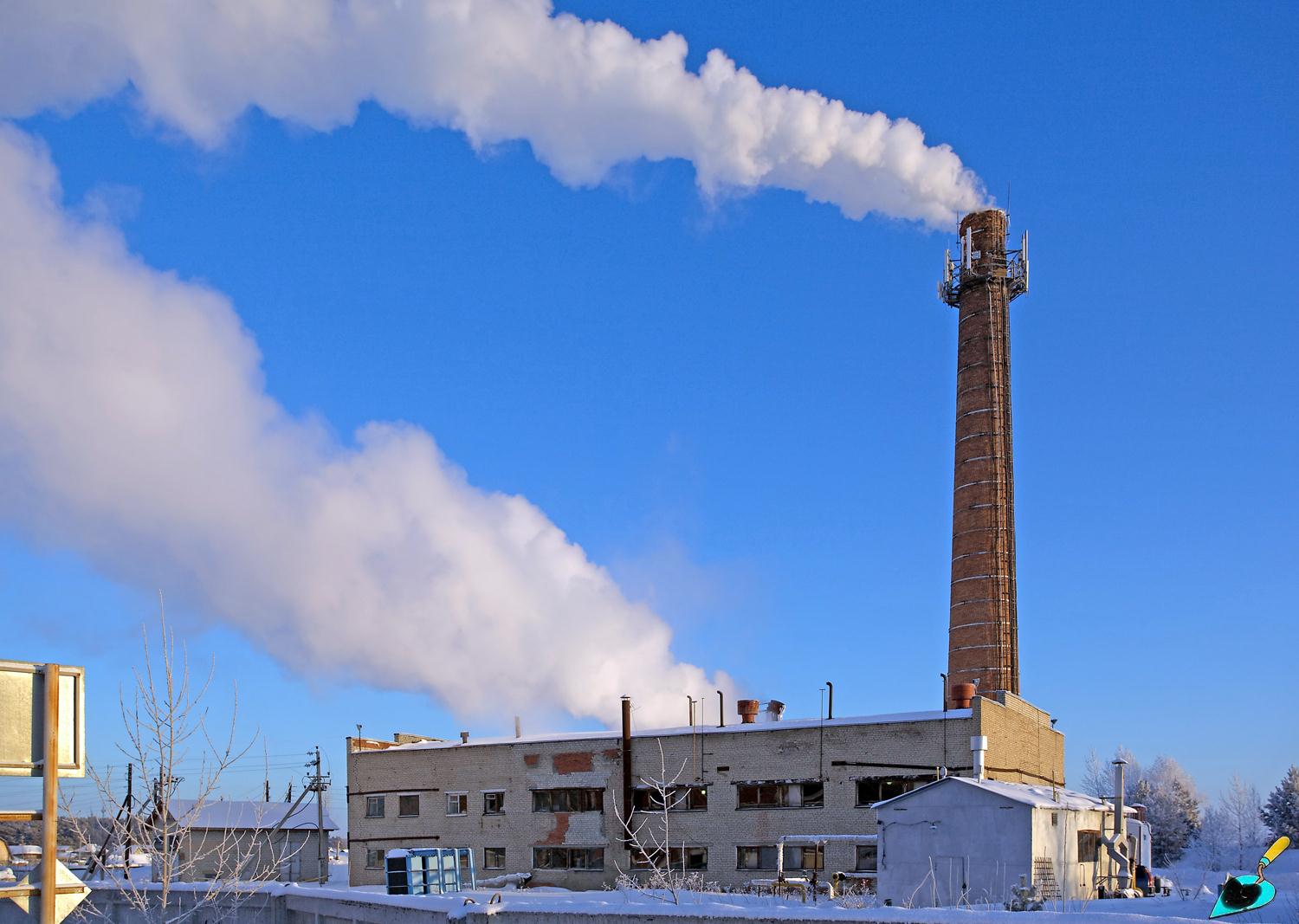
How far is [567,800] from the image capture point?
1585 inches

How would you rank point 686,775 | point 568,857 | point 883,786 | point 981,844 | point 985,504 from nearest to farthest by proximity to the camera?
point 981,844
point 883,786
point 686,775
point 568,857
point 985,504

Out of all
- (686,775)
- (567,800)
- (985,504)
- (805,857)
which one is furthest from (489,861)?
(985,504)

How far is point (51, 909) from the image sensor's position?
5633mm

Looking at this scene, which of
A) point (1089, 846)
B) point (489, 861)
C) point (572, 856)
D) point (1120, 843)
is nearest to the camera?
point (1089, 846)

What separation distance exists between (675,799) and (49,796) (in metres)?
34.6

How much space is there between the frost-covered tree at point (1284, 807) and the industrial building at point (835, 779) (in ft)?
122

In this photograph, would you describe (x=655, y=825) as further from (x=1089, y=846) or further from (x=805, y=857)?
(x=1089, y=846)

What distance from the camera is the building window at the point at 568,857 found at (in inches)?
1549

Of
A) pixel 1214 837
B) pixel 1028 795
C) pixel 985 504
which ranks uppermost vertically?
pixel 985 504

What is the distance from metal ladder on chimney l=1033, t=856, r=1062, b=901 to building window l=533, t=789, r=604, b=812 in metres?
16.9

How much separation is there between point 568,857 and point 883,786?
1158cm

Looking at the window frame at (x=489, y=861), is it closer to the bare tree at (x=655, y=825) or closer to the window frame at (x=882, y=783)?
the bare tree at (x=655, y=825)

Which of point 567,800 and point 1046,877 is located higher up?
point 1046,877

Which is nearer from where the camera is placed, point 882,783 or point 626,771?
point 882,783
